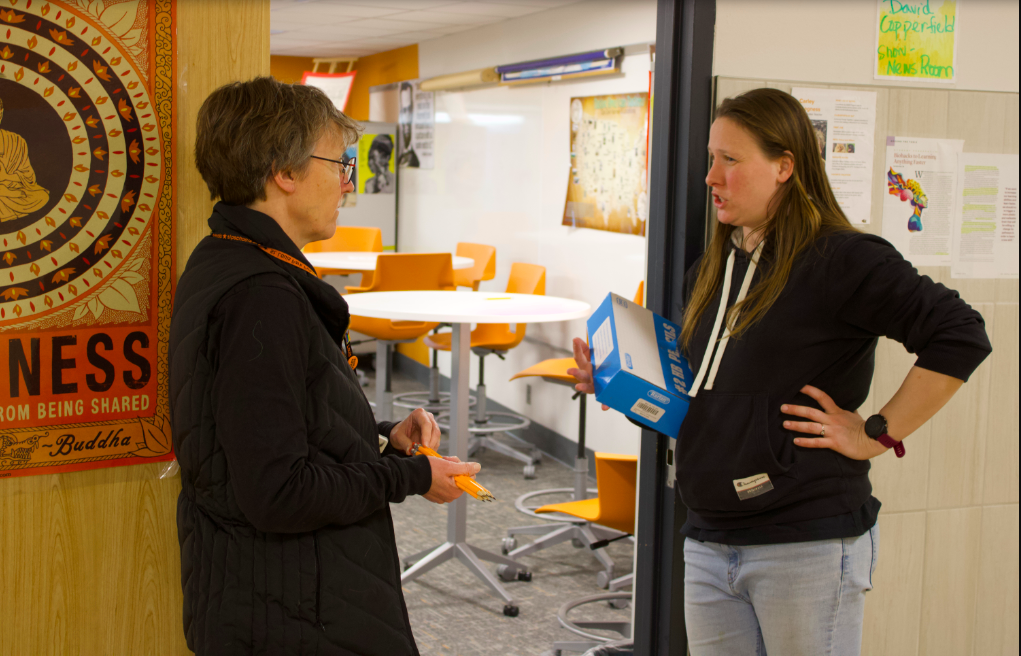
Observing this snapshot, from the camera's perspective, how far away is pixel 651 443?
6.99 ft

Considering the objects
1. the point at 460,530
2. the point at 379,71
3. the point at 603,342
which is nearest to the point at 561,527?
the point at 460,530

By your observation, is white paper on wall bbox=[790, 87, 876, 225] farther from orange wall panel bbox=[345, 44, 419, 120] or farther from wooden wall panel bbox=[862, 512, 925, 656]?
orange wall panel bbox=[345, 44, 419, 120]

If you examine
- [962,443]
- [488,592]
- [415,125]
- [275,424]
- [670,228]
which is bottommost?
[488,592]

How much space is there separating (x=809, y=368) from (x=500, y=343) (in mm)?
3693

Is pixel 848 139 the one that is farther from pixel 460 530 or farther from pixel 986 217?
pixel 460 530

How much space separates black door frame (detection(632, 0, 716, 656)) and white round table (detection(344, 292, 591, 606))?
4.10ft

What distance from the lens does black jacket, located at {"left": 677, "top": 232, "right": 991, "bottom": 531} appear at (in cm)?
146

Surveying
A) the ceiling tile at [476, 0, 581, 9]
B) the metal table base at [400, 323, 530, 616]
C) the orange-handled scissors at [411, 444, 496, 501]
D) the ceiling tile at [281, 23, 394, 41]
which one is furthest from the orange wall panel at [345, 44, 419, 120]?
the orange-handled scissors at [411, 444, 496, 501]

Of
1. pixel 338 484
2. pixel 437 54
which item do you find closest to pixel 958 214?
pixel 338 484

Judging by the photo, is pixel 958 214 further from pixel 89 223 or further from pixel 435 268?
pixel 435 268

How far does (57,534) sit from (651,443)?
127cm

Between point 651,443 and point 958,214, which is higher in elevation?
point 958,214

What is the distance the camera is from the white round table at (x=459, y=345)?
337cm

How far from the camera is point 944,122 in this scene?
2186mm
